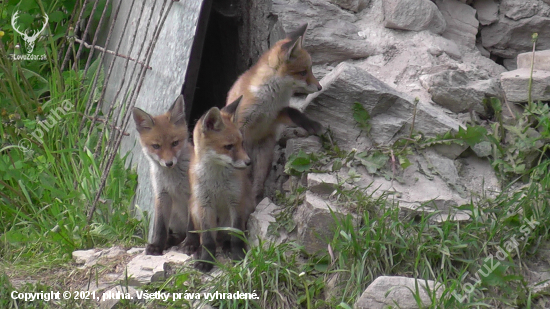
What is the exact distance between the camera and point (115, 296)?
4230 millimetres

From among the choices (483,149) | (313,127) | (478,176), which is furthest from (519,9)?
(313,127)

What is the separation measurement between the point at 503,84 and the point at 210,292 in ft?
A: 9.61

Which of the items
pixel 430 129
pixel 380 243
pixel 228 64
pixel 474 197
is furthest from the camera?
pixel 228 64

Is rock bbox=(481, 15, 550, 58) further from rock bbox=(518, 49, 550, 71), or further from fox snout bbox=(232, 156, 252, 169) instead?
fox snout bbox=(232, 156, 252, 169)

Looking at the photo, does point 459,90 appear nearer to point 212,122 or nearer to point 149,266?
point 212,122

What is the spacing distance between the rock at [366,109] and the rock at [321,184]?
53 centimetres

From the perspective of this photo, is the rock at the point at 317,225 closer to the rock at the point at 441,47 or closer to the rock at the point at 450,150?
the rock at the point at 450,150

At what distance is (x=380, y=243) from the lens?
160 inches

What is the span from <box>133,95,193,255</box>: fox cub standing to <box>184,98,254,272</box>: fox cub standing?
0.78 feet

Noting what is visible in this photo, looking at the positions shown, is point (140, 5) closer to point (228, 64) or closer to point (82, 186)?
point (228, 64)

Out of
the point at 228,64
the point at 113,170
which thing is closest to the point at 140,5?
the point at 228,64

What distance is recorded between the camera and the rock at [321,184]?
453cm

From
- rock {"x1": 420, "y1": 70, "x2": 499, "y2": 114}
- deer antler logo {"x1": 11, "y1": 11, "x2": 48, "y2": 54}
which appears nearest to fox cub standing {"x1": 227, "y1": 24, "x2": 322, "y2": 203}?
rock {"x1": 420, "y1": 70, "x2": 499, "y2": 114}

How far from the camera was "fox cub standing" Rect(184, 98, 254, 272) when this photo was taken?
448 centimetres
